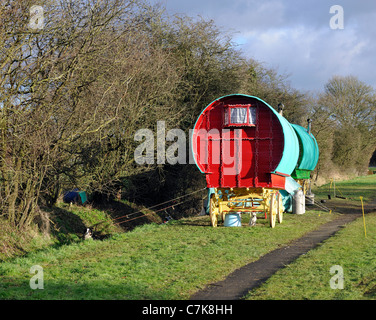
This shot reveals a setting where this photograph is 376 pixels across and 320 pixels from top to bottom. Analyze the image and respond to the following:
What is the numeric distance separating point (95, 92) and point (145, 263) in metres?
8.49

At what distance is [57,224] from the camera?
19.5 m

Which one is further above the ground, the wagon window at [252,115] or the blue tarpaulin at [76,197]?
the wagon window at [252,115]

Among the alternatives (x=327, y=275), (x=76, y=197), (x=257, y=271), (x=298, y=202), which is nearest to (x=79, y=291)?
(x=257, y=271)

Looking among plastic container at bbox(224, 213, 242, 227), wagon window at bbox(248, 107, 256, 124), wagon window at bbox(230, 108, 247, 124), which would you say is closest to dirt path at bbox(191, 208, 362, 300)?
plastic container at bbox(224, 213, 242, 227)

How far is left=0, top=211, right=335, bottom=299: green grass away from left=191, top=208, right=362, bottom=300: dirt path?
0.25 m

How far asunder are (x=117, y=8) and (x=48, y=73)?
9.99 ft

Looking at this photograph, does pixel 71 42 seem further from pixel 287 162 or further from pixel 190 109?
pixel 190 109

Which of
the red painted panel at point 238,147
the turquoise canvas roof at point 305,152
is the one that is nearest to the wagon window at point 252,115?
the red painted panel at point 238,147

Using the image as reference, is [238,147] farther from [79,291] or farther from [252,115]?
[79,291]

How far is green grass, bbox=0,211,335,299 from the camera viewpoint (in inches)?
326

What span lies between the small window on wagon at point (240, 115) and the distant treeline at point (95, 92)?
12.7ft

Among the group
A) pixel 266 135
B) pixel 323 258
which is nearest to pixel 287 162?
pixel 266 135

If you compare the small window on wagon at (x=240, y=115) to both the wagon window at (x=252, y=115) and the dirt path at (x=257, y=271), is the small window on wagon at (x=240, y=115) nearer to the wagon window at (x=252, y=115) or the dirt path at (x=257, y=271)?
the wagon window at (x=252, y=115)

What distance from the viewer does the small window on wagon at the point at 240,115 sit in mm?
16438
